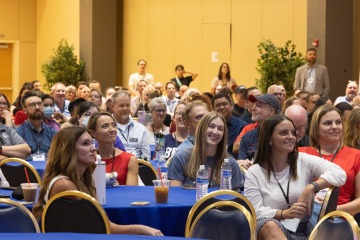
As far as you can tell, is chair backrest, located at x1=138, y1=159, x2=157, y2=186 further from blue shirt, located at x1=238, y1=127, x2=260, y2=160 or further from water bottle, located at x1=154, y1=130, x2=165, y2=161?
water bottle, located at x1=154, y1=130, x2=165, y2=161

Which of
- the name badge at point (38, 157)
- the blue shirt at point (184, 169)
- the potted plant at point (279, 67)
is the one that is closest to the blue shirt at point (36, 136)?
the name badge at point (38, 157)

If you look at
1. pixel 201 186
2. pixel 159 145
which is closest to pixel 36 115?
pixel 159 145

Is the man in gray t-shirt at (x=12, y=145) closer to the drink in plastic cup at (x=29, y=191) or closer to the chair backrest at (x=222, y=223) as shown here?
the drink in plastic cup at (x=29, y=191)

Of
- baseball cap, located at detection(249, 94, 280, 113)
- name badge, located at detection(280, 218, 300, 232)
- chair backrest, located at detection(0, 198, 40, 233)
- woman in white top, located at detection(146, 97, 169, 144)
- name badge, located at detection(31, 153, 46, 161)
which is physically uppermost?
baseball cap, located at detection(249, 94, 280, 113)

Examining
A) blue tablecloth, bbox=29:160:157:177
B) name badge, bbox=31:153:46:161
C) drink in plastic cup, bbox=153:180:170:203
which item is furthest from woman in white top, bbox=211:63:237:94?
drink in plastic cup, bbox=153:180:170:203

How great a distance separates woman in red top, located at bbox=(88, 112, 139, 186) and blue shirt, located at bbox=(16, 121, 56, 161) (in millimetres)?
3356

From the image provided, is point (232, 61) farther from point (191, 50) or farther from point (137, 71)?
point (137, 71)

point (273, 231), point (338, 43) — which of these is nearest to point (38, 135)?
point (273, 231)

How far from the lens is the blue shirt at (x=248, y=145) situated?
9.02m

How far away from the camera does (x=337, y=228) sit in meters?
5.03

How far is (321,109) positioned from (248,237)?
2026mm

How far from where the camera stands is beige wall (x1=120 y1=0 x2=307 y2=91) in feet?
65.5

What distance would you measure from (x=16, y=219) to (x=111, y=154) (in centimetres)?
214

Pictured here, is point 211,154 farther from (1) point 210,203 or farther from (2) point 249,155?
(2) point 249,155
